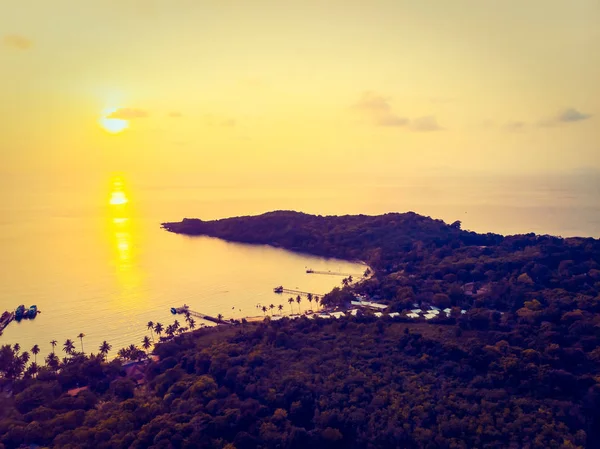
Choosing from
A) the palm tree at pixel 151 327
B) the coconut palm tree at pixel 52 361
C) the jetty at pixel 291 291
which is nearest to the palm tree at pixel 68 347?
the coconut palm tree at pixel 52 361

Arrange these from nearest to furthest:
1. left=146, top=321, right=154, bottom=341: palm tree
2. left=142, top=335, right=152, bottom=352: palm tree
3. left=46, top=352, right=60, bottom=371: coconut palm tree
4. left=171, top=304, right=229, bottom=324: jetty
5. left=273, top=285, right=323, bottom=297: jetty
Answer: left=46, top=352, right=60, bottom=371: coconut palm tree, left=142, top=335, right=152, bottom=352: palm tree, left=146, top=321, right=154, bottom=341: palm tree, left=171, top=304, right=229, bottom=324: jetty, left=273, top=285, right=323, bottom=297: jetty

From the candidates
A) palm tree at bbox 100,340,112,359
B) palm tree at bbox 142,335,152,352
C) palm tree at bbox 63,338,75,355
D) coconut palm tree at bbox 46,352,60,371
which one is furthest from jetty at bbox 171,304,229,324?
coconut palm tree at bbox 46,352,60,371

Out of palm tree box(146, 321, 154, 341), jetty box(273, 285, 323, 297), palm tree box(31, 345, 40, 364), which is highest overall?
jetty box(273, 285, 323, 297)

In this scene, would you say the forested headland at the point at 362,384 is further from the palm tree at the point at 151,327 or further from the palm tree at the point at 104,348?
the palm tree at the point at 151,327

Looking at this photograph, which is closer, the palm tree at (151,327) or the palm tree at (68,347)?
the palm tree at (68,347)

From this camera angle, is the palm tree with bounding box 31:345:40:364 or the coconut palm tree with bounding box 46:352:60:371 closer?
the coconut palm tree with bounding box 46:352:60:371

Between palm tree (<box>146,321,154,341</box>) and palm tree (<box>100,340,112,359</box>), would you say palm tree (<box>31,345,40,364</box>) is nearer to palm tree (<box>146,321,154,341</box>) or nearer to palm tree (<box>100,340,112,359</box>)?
palm tree (<box>100,340,112,359</box>)

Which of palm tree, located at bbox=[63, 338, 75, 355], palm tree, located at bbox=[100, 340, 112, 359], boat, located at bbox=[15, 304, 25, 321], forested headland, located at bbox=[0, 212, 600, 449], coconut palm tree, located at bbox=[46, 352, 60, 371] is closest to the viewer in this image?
forested headland, located at bbox=[0, 212, 600, 449]

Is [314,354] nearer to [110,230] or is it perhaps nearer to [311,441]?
[311,441]

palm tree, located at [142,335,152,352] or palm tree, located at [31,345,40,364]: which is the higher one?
palm tree, located at [142,335,152,352]
